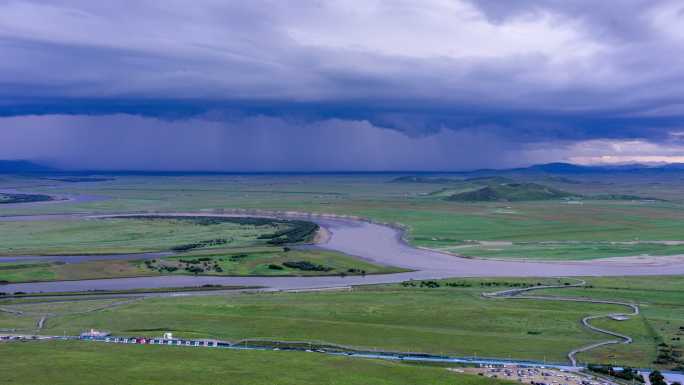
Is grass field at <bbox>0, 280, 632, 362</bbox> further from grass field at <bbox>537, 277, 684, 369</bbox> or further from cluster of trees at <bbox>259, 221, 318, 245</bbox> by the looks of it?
cluster of trees at <bbox>259, 221, 318, 245</bbox>

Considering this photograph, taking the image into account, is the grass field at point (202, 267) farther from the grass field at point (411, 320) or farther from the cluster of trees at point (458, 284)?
the grass field at point (411, 320)

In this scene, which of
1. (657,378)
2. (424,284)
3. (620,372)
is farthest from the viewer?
(424,284)

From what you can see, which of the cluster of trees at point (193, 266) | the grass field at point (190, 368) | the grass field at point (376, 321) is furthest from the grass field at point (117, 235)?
the grass field at point (190, 368)

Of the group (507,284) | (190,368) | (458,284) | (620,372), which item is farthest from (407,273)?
(190,368)

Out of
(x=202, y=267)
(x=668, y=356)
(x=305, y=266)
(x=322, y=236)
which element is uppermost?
(x=668, y=356)

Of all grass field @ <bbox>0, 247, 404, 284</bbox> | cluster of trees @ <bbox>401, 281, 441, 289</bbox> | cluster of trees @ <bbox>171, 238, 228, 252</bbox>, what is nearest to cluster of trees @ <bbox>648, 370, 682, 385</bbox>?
cluster of trees @ <bbox>401, 281, 441, 289</bbox>

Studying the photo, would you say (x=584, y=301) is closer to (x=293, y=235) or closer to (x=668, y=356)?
(x=668, y=356)

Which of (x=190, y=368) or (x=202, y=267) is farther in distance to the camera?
(x=202, y=267)

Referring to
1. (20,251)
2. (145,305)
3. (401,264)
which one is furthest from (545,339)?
(20,251)

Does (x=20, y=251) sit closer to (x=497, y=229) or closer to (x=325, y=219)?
(x=325, y=219)
